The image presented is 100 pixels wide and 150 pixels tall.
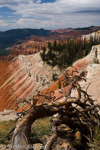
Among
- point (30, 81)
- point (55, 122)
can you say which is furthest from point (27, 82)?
point (55, 122)

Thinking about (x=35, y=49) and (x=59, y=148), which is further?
(x=35, y=49)

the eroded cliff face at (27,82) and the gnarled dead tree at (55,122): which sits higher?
the gnarled dead tree at (55,122)

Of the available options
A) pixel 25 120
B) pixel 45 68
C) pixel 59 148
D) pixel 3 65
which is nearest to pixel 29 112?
pixel 25 120

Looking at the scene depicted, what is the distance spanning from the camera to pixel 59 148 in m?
3.51

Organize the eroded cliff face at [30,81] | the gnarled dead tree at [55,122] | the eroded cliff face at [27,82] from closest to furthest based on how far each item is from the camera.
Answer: the gnarled dead tree at [55,122], the eroded cliff face at [30,81], the eroded cliff face at [27,82]

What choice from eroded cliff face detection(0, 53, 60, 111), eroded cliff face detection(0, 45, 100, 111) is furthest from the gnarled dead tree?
eroded cliff face detection(0, 53, 60, 111)

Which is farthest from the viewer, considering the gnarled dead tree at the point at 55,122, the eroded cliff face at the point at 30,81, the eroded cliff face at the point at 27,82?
the eroded cliff face at the point at 27,82

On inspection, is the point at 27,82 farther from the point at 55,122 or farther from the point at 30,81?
the point at 55,122

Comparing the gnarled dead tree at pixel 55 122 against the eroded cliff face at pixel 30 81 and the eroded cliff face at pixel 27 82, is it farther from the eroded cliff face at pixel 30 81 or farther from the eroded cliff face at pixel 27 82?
the eroded cliff face at pixel 27 82

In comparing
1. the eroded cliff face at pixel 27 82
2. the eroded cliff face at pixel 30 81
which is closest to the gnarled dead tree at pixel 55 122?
the eroded cliff face at pixel 30 81

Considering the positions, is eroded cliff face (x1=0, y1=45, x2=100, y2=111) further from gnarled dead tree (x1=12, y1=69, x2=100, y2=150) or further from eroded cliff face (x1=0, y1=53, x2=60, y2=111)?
gnarled dead tree (x1=12, y1=69, x2=100, y2=150)

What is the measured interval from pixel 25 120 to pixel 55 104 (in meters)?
1.01

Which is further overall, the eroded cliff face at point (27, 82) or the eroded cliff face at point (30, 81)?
the eroded cliff face at point (27, 82)

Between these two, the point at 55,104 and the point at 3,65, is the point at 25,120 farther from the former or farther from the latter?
the point at 3,65
